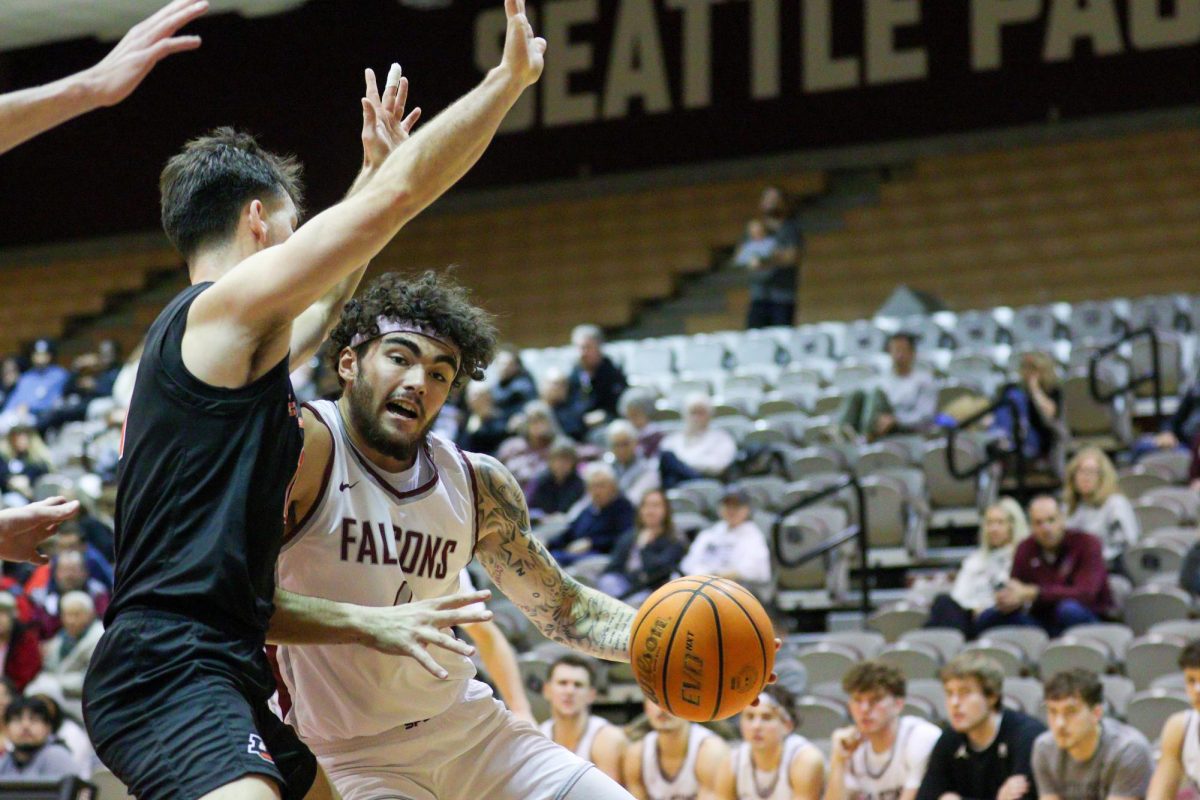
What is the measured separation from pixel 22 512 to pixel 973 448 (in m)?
8.28

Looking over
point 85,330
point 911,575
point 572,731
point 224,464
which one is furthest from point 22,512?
point 85,330

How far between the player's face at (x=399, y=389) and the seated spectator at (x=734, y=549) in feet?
19.4

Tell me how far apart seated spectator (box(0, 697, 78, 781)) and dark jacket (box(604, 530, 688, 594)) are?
131 inches

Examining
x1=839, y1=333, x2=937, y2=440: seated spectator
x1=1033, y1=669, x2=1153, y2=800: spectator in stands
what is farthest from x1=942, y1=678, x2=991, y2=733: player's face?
→ x1=839, y1=333, x2=937, y2=440: seated spectator

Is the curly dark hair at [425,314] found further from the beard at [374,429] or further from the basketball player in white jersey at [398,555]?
the beard at [374,429]

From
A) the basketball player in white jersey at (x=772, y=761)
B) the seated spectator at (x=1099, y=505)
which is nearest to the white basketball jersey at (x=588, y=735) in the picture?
the basketball player in white jersey at (x=772, y=761)

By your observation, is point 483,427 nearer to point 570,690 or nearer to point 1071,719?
point 570,690

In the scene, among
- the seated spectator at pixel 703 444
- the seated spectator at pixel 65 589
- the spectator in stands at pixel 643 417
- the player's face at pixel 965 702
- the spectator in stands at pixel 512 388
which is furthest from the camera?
the spectator in stands at pixel 512 388

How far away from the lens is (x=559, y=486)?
11.8 meters

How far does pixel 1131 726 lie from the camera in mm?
7410

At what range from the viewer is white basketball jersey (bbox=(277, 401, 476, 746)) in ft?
12.1

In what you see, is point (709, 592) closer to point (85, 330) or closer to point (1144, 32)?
point (1144, 32)

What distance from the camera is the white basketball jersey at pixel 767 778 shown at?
725cm

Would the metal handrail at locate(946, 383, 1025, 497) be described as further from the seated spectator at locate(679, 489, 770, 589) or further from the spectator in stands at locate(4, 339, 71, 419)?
the spectator in stands at locate(4, 339, 71, 419)
